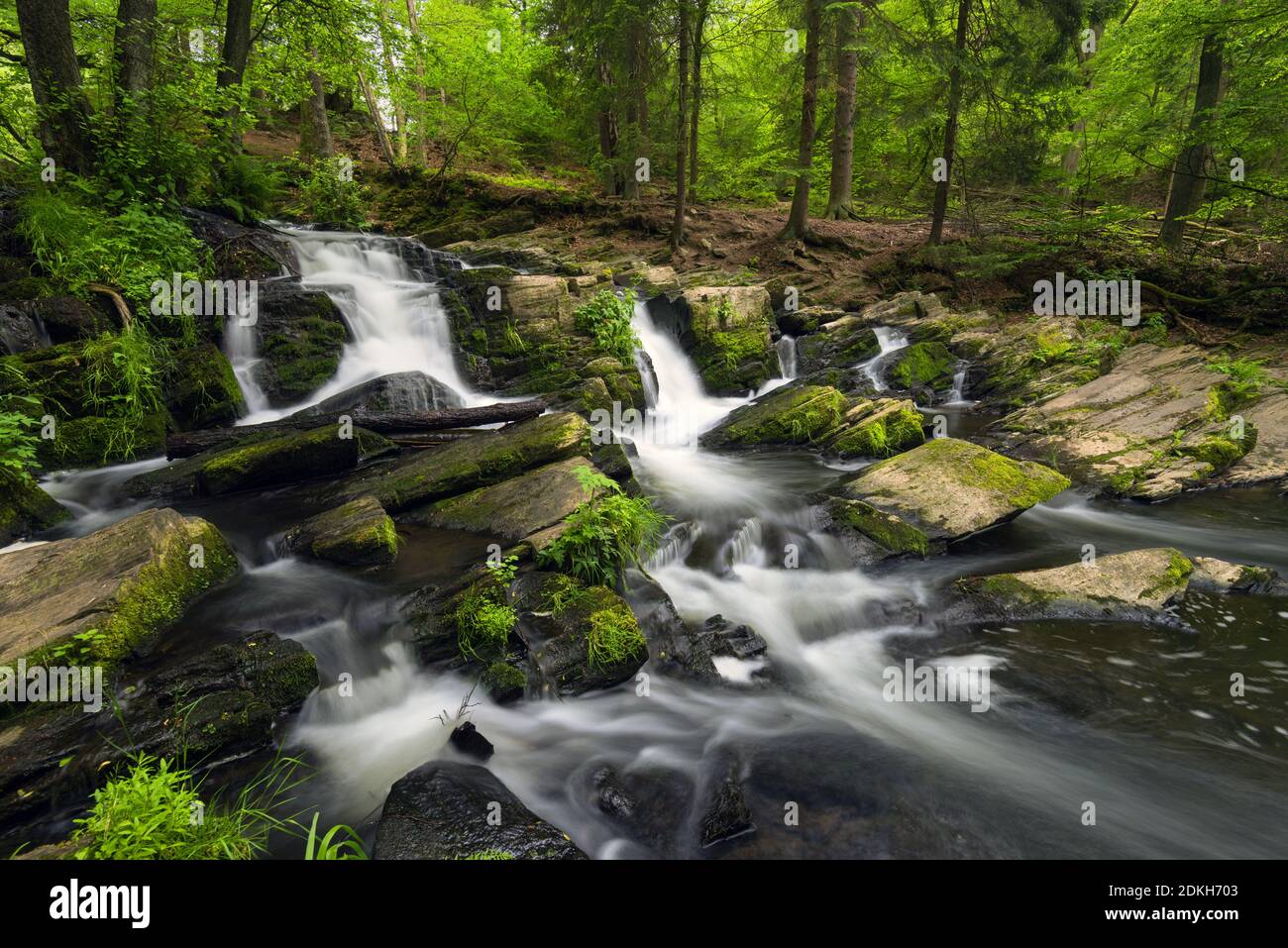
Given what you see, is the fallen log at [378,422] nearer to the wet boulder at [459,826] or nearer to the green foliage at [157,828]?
the green foliage at [157,828]

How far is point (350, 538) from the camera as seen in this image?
5863 millimetres

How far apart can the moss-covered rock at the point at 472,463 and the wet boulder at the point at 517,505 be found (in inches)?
8.2

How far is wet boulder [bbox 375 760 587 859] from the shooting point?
2.83m

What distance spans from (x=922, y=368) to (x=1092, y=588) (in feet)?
26.5

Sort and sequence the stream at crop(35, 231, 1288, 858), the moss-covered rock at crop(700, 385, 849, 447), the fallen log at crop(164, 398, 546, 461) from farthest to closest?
the moss-covered rock at crop(700, 385, 849, 447), the fallen log at crop(164, 398, 546, 461), the stream at crop(35, 231, 1288, 858)

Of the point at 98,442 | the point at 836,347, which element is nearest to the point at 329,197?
the point at 98,442

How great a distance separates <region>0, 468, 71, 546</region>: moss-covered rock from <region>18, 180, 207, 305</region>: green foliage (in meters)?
3.28

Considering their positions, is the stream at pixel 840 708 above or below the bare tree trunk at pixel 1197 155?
below

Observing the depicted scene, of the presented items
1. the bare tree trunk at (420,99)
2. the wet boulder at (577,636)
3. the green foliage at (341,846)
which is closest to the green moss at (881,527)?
the wet boulder at (577,636)

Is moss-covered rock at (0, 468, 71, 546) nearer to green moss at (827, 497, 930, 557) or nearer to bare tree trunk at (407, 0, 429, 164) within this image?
green moss at (827, 497, 930, 557)

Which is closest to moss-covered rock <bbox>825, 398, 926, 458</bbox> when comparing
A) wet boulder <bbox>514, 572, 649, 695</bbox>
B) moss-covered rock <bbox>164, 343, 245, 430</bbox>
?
wet boulder <bbox>514, 572, 649, 695</bbox>

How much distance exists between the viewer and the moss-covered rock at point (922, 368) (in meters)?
12.7

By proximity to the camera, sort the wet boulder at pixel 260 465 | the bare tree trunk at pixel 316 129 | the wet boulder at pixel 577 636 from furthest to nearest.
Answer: the bare tree trunk at pixel 316 129
the wet boulder at pixel 260 465
the wet boulder at pixel 577 636

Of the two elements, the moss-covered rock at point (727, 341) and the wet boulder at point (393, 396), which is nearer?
the wet boulder at point (393, 396)
